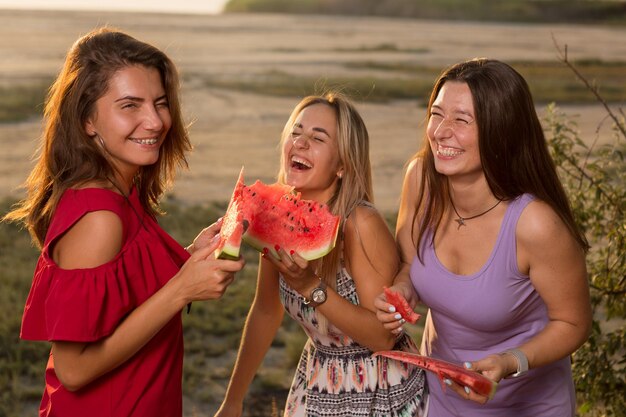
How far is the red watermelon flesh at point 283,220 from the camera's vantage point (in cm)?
279

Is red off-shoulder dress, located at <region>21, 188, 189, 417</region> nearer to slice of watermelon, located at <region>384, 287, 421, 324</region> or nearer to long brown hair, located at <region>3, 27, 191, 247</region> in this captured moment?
long brown hair, located at <region>3, 27, 191, 247</region>

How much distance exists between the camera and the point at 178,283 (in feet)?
7.99

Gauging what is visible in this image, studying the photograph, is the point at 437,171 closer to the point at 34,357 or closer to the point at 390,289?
the point at 390,289

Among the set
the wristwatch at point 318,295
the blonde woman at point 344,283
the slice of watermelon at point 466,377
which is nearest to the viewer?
the slice of watermelon at point 466,377

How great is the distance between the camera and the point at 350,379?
3.13m

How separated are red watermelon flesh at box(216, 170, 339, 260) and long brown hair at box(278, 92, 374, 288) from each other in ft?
0.35

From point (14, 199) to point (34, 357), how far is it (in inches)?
197

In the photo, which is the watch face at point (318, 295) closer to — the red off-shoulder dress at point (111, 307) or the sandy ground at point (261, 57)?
the red off-shoulder dress at point (111, 307)

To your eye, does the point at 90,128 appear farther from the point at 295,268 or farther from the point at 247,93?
the point at 247,93

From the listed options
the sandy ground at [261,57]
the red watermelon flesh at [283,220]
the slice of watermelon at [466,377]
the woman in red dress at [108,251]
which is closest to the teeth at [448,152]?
the red watermelon flesh at [283,220]

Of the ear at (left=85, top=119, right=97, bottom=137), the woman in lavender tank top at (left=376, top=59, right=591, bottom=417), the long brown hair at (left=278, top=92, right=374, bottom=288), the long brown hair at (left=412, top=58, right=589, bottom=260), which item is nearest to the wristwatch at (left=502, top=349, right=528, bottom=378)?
the woman in lavender tank top at (left=376, top=59, right=591, bottom=417)

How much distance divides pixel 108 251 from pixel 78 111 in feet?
1.58

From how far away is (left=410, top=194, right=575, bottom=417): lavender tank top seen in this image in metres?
2.77

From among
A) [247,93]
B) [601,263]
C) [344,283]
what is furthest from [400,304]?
[247,93]
